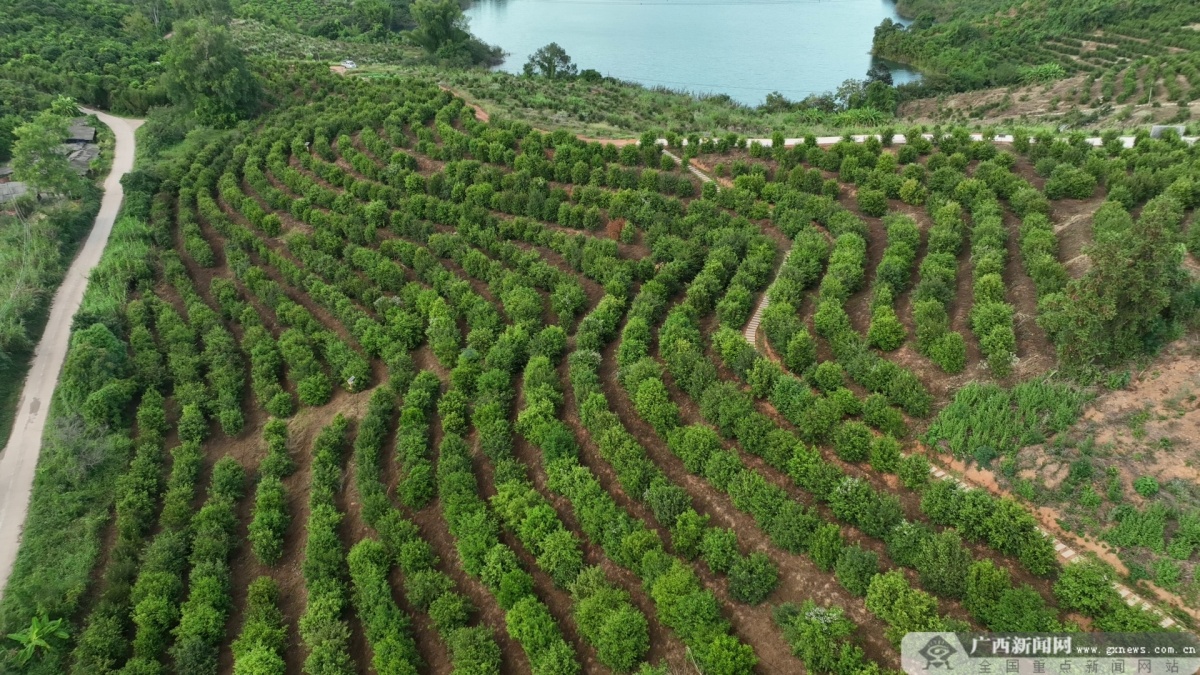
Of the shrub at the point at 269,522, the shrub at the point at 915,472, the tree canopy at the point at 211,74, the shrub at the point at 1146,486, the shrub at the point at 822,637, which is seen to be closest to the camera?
the shrub at the point at 822,637

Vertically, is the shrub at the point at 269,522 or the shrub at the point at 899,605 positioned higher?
the shrub at the point at 899,605

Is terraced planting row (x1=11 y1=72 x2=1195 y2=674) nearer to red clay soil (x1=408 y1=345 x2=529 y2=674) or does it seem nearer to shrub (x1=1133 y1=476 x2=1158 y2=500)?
red clay soil (x1=408 y1=345 x2=529 y2=674)

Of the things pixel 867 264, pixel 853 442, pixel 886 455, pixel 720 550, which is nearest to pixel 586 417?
pixel 720 550

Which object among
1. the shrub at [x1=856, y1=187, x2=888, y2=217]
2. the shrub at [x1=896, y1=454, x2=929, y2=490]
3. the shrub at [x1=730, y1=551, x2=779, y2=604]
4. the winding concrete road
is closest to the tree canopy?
the winding concrete road

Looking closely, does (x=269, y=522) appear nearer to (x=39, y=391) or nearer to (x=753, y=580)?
(x=753, y=580)

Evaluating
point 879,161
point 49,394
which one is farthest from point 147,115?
point 879,161

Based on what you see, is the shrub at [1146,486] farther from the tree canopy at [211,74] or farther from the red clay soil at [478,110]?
the tree canopy at [211,74]

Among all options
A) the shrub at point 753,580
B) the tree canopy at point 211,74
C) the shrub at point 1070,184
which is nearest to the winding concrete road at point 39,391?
the tree canopy at point 211,74
